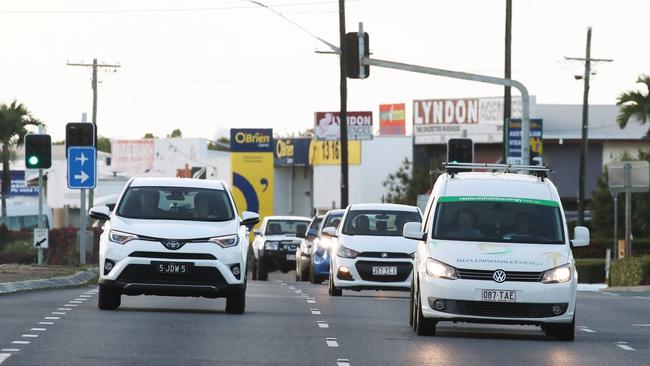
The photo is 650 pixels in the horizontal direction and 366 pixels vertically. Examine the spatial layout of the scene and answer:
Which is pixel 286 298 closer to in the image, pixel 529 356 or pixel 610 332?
pixel 610 332

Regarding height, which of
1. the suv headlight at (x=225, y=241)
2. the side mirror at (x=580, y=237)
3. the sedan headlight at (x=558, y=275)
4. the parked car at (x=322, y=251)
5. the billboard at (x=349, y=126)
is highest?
the billboard at (x=349, y=126)

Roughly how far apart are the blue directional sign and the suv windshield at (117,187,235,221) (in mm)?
13461

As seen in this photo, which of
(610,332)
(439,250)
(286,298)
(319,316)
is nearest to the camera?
(439,250)

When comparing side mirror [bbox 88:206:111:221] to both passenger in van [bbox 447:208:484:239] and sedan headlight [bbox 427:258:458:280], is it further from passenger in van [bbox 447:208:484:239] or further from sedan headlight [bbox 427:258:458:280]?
sedan headlight [bbox 427:258:458:280]

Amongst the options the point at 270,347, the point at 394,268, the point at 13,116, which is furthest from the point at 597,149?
the point at 270,347

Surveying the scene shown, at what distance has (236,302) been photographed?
22156 mm

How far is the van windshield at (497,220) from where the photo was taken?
761 inches

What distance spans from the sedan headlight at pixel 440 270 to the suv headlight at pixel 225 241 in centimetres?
397

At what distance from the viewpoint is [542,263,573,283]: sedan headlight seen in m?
18.5

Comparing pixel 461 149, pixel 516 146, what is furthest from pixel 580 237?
pixel 516 146

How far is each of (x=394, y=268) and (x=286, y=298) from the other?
2128 millimetres

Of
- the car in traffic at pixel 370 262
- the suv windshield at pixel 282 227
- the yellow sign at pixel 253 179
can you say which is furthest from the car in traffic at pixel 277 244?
the yellow sign at pixel 253 179

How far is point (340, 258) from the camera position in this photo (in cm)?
2884

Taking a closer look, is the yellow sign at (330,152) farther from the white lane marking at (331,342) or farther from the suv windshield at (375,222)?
the white lane marking at (331,342)
